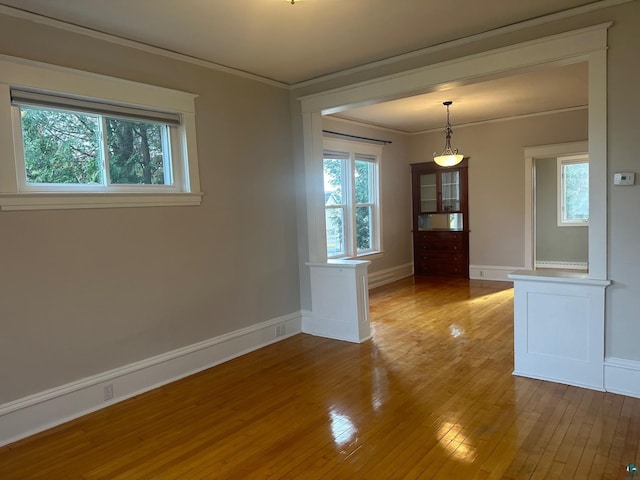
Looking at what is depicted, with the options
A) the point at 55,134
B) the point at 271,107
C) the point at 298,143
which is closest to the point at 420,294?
the point at 298,143

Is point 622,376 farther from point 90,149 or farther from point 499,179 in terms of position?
point 499,179

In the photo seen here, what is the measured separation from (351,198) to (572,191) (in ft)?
14.7

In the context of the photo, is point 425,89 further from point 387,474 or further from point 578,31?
point 387,474

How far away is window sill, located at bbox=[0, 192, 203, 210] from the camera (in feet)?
8.82

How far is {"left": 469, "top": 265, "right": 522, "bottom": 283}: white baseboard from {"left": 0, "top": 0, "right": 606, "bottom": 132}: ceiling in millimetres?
3590

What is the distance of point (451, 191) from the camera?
302 inches

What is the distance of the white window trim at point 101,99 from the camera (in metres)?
2.65

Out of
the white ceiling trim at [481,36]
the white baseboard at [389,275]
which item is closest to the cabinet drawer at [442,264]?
the white baseboard at [389,275]

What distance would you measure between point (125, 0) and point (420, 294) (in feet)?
17.1

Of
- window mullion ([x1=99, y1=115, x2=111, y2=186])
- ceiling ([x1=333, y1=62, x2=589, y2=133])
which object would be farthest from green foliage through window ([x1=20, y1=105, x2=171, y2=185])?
ceiling ([x1=333, y1=62, x2=589, y2=133])

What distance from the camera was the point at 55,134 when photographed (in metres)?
2.96

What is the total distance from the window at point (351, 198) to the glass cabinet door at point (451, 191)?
53.2 inches

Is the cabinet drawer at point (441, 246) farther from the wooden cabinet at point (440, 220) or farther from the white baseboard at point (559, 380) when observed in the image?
the white baseboard at point (559, 380)

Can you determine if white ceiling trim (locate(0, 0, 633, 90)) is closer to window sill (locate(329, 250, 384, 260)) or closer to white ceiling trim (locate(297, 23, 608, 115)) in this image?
white ceiling trim (locate(297, 23, 608, 115))
